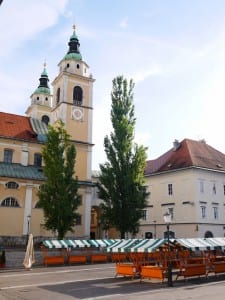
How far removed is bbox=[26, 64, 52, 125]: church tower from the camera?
5900 cm

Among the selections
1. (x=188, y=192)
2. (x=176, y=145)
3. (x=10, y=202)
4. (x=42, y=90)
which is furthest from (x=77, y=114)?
(x=42, y=90)

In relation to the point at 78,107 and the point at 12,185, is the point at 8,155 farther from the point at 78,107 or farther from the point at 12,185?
the point at 78,107

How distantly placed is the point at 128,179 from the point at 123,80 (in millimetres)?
10409

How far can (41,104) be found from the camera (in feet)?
197

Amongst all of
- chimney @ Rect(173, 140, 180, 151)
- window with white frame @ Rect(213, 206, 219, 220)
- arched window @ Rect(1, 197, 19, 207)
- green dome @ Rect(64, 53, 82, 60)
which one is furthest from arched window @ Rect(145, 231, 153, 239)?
green dome @ Rect(64, 53, 82, 60)

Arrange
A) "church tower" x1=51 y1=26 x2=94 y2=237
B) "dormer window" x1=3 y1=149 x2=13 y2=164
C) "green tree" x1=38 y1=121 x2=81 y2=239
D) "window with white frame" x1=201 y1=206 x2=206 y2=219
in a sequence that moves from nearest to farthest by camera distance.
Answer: "green tree" x1=38 y1=121 x2=81 y2=239, "dormer window" x1=3 y1=149 x2=13 y2=164, "window with white frame" x1=201 y1=206 x2=206 y2=219, "church tower" x1=51 y1=26 x2=94 y2=237

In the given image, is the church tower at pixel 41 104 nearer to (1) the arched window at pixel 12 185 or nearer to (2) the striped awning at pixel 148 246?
(1) the arched window at pixel 12 185

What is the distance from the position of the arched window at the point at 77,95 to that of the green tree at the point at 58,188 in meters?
11.5

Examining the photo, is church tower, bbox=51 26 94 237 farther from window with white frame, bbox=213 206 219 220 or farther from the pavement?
the pavement

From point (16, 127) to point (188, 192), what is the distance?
22325 millimetres

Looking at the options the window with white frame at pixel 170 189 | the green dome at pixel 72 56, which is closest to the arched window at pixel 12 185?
the green dome at pixel 72 56

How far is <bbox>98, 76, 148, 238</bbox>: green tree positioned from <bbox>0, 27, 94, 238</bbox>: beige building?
8315 millimetres

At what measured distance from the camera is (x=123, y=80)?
1449 inches

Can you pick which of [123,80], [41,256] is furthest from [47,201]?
[123,80]
